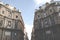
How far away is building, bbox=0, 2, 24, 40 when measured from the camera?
47.9 metres

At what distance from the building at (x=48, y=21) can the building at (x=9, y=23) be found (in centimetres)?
658

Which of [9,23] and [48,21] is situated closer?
[48,21]

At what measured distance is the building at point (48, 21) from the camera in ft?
144

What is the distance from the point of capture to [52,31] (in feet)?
146

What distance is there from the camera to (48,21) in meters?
47.5

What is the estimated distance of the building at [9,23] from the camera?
4788 centimetres

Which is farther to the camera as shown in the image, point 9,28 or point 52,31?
point 9,28

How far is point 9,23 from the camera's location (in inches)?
1983

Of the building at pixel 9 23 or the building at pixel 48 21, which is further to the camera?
the building at pixel 9 23

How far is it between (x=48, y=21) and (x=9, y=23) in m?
13.4

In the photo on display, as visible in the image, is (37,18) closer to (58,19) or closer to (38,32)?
(38,32)

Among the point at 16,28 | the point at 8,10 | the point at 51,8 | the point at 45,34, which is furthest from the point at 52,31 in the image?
the point at 8,10

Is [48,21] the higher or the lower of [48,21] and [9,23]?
the higher

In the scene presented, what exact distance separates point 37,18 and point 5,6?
11949 mm
